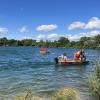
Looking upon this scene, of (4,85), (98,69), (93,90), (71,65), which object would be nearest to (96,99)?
(93,90)

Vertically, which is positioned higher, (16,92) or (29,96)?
(29,96)

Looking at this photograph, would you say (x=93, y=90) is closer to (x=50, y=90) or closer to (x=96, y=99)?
(x=96, y=99)

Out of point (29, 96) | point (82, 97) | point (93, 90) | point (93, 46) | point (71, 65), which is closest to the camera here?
point (29, 96)

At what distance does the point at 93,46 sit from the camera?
190 metres

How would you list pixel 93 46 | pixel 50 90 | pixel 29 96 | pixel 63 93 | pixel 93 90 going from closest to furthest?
pixel 29 96 < pixel 63 93 < pixel 93 90 < pixel 50 90 < pixel 93 46

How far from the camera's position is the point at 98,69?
48.5 feet

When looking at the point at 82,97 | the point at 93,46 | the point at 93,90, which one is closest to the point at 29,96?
the point at 93,90

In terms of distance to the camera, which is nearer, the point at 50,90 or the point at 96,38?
the point at 50,90

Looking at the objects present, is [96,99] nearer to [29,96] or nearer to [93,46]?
[29,96]

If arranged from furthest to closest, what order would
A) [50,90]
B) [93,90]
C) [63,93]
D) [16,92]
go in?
[50,90] < [16,92] < [93,90] < [63,93]

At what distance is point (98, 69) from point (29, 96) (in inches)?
212

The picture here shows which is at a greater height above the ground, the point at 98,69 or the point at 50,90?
the point at 98,69

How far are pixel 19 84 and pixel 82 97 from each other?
6927 mm

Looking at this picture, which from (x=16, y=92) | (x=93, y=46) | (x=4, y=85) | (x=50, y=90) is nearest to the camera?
(x=16, y=92)
